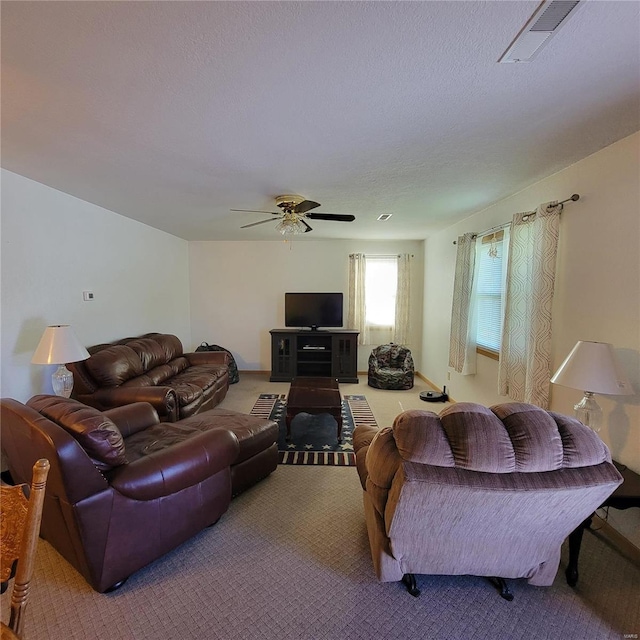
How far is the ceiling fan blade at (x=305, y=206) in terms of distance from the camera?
2.84 m

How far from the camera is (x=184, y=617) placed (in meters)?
1.50

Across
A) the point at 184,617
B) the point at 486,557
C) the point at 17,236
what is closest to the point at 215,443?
the point at 184,617

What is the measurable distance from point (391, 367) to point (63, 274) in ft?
14.8

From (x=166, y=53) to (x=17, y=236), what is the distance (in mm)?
2385

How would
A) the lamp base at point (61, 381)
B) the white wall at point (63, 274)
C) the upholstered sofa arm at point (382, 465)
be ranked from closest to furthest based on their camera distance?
the upholstered sofa arm at point (382, 465), the white wall at point (63, 274), the lamp base at point (61, 381)

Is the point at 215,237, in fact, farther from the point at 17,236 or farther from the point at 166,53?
the point at 166,53

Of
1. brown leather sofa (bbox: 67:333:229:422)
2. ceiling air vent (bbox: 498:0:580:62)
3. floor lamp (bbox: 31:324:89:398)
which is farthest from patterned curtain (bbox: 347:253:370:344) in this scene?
ceiling air vent (bbox: 498:0:580:62)

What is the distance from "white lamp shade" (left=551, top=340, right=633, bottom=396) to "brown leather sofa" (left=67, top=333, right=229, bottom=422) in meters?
3.17

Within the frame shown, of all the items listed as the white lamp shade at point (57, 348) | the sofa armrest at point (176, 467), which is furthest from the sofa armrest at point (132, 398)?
the sofa armrest at point (176, 467)

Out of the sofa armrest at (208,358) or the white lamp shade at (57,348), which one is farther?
the sofa armrest at (208,358)

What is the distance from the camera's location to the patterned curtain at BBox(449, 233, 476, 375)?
12.3 feet

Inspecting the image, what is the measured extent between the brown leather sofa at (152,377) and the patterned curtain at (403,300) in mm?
3040

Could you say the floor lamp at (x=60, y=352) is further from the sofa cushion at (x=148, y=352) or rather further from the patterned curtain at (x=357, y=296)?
the patterned curtain at (x=357, y=296)

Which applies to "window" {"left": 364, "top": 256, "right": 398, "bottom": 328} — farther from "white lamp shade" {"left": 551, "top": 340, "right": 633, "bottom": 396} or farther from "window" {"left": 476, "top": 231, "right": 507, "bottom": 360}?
"white lamp shade" {"left": 551, "top": 340, "right": 633, "bottom": 396}
